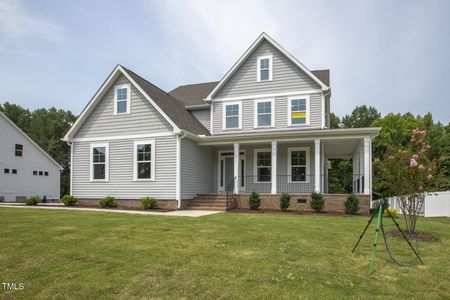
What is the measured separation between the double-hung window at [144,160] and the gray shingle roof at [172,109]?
64.7 inches

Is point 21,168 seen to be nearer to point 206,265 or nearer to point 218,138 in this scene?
point 218,138

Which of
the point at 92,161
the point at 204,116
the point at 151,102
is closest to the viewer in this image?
the point at 151,102

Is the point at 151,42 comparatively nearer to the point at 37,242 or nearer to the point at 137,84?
the point at 137,84

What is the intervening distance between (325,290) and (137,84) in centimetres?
1421

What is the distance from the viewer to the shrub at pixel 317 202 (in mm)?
14750

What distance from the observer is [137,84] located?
54.6 ft

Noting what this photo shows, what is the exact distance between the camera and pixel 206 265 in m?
5.69

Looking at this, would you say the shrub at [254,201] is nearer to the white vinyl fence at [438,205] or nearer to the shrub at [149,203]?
the shrub at [149,203]

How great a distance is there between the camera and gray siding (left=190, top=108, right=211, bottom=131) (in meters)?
20.3

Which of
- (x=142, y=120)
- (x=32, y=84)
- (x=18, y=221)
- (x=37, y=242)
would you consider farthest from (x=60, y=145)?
(x=37, y=242)

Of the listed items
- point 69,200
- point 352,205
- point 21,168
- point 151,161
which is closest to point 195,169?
point 151,161

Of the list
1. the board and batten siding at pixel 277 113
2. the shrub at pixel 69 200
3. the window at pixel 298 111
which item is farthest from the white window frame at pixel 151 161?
the window at pixel 298 111

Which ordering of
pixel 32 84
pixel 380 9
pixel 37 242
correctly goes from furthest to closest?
pixel 32 84 → pixel 380 9 → pixel 37 242

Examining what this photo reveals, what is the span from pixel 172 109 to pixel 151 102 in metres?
1.63
